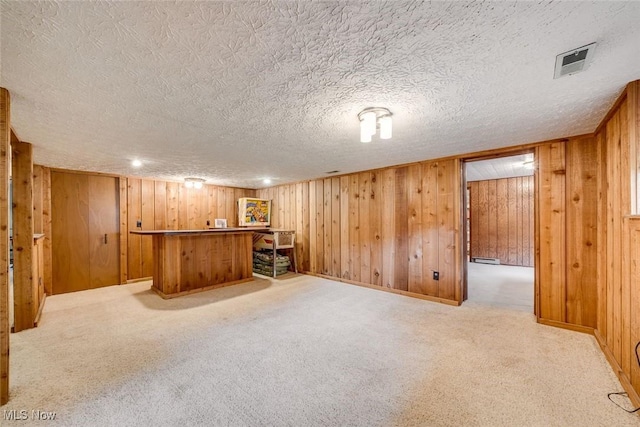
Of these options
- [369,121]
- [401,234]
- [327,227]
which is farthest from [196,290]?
[369,121]

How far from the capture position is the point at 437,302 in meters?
3.69

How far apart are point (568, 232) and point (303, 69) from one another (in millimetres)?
3303

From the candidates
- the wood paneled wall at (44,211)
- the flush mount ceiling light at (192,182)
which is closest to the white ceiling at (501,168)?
the flush mount ceiling light at (192,182)

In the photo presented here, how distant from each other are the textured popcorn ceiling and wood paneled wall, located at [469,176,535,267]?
456 cm

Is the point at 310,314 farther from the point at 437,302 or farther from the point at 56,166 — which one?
the point at 56,166

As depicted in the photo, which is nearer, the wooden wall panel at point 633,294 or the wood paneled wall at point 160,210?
the wooden wall panel at point 633,294

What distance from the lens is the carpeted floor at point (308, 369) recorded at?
1.57m

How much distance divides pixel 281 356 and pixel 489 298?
3.34m

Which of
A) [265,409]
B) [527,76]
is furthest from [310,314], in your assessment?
[527,76]

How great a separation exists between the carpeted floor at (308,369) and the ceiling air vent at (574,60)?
206cm

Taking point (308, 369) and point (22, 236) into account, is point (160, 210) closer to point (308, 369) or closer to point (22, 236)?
point (22, 236)

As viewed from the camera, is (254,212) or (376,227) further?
(254,212)

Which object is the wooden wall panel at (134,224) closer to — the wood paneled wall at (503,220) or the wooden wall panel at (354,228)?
the wooden wall panel at (354,228)

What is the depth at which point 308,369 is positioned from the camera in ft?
6.64
